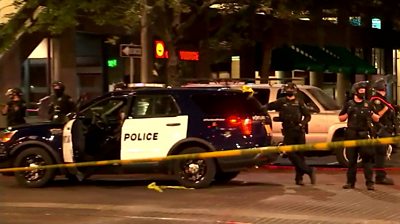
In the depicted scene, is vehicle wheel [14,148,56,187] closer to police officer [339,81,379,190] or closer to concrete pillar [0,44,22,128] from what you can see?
police officer [339,81,379,190]

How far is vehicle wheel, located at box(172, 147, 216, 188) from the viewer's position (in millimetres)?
10977

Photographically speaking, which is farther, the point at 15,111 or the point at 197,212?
the point at 15,111

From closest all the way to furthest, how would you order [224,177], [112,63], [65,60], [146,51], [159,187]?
[159,187], [224,177], [146,51], [65,60], [112,63]

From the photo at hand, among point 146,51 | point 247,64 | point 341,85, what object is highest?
point 247,64

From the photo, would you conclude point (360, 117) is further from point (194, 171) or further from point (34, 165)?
point (34, 165)

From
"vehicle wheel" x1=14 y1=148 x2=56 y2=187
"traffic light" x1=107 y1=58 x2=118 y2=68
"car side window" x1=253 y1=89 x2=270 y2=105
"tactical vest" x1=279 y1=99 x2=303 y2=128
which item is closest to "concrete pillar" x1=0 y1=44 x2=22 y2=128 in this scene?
"traffic light" x1=107 y1=58 x2=118 y2=68

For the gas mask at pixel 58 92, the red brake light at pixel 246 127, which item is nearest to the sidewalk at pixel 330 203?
the red brake light at pixel 246 127

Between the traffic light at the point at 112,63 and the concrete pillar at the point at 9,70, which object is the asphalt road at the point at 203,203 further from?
the traffic light at the point at 112,63

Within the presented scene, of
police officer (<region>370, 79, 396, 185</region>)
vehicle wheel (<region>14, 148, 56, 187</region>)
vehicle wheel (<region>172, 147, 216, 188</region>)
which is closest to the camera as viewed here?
vehicle wheel (<region>172, 147, 216, 188</region>)

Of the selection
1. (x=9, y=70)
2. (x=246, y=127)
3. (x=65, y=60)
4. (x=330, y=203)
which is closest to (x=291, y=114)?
(x=246, y=127)

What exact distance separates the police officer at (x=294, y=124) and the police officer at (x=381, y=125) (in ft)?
3.76

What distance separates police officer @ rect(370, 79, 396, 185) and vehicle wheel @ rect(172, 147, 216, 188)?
278cm

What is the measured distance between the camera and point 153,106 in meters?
11.3

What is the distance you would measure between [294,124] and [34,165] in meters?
4.39
